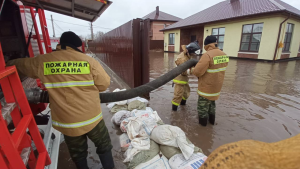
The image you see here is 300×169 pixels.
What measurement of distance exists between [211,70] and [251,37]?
11295mm

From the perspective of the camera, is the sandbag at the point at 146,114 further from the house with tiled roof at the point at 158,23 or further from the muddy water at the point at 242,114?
the house with tiled roof at the point at 158,23

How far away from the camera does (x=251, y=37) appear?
11.2 m

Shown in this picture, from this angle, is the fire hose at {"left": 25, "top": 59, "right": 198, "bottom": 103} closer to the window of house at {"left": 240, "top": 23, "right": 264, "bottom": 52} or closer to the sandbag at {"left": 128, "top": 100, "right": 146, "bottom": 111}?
the sandbag at {"left": 128, "top": 100, "right": 146, "bottom": 111}

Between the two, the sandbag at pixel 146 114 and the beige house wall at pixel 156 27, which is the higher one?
the beige house wall at pixel 156 27

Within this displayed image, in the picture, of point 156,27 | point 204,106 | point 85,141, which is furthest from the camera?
point 156,27

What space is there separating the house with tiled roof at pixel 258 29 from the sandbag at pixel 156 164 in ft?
38.9

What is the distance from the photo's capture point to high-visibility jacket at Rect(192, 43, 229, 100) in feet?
Answer: 8.45

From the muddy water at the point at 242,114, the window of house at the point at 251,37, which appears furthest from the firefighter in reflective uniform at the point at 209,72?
the window of house at the point at 251,37

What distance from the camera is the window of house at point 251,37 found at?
10.8m

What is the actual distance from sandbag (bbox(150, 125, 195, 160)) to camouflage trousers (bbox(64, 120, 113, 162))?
682 millimetres

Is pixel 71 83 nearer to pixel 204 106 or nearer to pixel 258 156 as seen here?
pixel 258 156

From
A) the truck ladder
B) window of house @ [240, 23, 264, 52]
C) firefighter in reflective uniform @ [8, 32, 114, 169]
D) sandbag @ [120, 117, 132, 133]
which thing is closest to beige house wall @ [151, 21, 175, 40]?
window of house @ [240, 23, 264, 52]

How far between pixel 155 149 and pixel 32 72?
1714 mm

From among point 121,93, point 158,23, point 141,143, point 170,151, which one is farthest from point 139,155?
point 158,23
